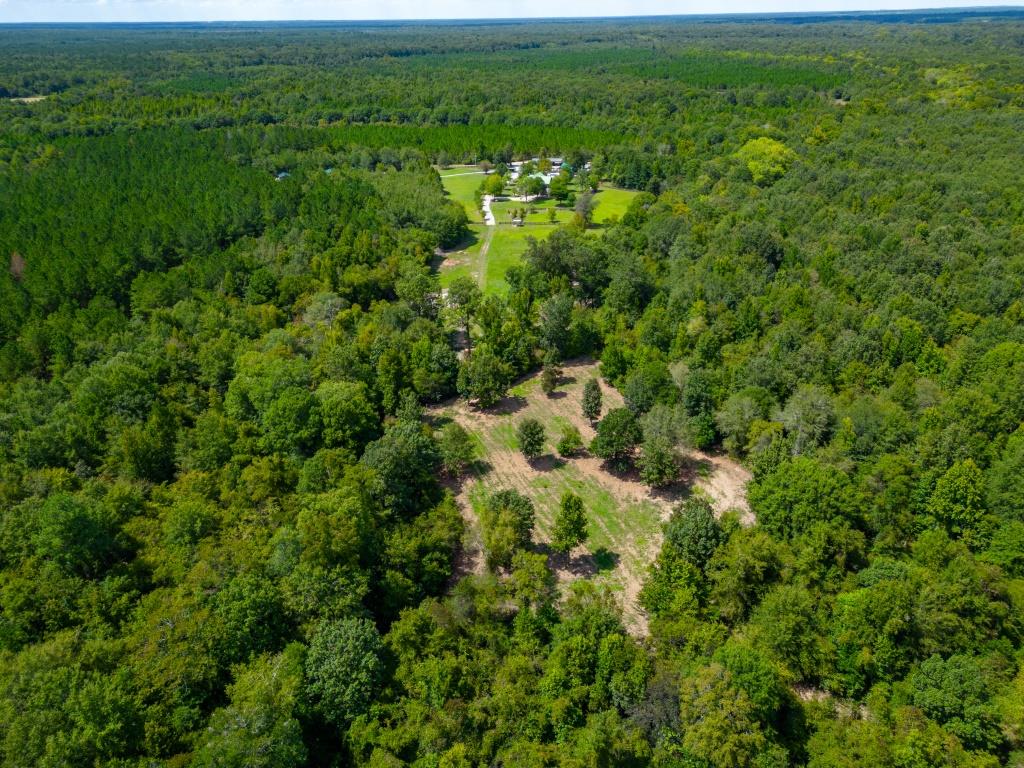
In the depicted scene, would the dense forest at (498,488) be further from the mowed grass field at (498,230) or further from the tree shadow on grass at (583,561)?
the mowed grass field at (498,230)

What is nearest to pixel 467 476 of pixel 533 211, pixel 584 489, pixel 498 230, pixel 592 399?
pixel 584 489

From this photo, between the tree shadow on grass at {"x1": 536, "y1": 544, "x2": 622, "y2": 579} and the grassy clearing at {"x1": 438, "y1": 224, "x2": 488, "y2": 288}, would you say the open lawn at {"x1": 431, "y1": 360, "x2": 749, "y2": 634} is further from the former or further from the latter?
the grassy clearing at {"x1": 438, "y1": 224, "x2": 488, "y2": 288}

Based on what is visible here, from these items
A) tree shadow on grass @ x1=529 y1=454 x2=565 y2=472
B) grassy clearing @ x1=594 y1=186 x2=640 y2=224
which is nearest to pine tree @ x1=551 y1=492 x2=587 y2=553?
tree shadow on grass @ x1=529 y1=454 x2=565 y2=472

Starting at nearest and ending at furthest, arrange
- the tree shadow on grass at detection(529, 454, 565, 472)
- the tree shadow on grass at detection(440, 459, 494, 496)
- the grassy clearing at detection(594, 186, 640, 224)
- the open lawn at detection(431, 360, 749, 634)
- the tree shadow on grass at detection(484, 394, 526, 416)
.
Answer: the open lawn at detection(431, 360, 749, 634), the tree shadow on grass at detection(440, 459, 494, 496), the tree shadow on grass at detection(529, 454, 565, 472), the tree shadow on grass at detection(484, 394, 526, 416), the grassy clearing at detection(594, 186, 640, 224)

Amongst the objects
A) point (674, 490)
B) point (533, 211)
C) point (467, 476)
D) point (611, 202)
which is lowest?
point (674, 490)

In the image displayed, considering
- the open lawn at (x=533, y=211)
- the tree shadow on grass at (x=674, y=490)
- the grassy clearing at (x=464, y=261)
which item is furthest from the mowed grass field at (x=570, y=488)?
the open lawn at (x=533, y=211)

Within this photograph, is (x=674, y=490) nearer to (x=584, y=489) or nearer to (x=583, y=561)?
(x=584, y=489)
